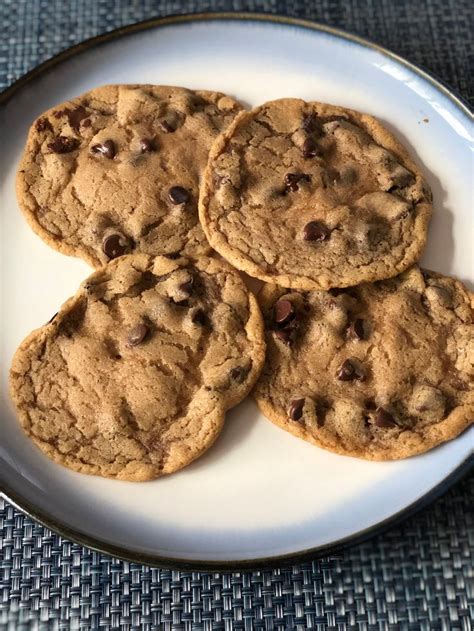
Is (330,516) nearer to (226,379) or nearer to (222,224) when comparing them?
(226,379)

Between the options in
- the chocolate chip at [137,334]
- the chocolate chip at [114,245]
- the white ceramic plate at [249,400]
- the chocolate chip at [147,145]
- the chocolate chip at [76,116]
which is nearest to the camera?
the white ceramic plate at [249,400]

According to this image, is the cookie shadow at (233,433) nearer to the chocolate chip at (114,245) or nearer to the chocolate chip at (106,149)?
the chocolate chip at (114,245)

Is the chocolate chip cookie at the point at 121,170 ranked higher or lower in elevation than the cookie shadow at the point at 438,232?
higher

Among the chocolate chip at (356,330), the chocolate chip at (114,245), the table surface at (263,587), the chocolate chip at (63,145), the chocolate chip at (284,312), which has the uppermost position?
the chocolate chip at (63,145)

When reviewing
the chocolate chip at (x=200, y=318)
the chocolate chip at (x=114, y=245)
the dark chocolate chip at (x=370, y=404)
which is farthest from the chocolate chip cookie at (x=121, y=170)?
the dark chocolate chip at (x=370, y=404)

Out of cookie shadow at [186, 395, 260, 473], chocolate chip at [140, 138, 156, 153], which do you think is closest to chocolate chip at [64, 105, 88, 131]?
chocolate chip at [140, 138, 156, 153]

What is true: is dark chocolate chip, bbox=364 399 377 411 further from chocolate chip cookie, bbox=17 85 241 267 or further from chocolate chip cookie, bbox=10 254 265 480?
chocolate chip cookie, bbox=17 85 241 267
